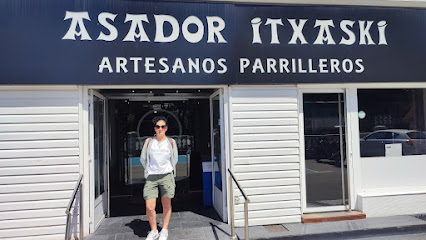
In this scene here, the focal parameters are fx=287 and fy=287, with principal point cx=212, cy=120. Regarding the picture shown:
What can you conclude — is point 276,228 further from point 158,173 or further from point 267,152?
point 158,173

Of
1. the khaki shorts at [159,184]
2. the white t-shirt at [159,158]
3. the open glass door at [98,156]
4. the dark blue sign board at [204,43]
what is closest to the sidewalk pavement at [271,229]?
the open glass door at [98,156]

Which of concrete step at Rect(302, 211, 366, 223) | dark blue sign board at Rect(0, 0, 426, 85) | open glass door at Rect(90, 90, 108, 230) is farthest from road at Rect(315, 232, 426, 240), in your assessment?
open glass door at Rect(90, 90, 108, 230)

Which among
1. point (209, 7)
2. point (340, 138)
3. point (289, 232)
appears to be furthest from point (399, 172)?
Result: point (209, 7)

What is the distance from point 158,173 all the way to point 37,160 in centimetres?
178

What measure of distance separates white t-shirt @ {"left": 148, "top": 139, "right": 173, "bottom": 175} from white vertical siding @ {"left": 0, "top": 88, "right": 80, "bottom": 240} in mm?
1114

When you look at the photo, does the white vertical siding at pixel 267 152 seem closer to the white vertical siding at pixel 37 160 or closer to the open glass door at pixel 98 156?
the open glass door at pixel 98 156

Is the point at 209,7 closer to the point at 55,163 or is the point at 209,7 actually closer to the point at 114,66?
the point at 114,66

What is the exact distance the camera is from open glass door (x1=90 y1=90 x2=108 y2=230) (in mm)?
4555

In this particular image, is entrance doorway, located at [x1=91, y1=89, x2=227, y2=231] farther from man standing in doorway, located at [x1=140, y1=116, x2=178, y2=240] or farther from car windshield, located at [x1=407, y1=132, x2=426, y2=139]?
car windshield, located at [x1=407, y1=132, x2=426, y2=139]

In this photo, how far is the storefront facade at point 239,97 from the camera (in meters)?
4.16

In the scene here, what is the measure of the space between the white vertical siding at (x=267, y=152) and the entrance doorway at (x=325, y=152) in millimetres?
401

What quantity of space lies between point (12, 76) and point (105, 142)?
1.90 meters

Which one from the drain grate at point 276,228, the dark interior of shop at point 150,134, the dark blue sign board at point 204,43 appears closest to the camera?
the dark blue sign board at point 204,43

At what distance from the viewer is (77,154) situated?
427 centimetres
